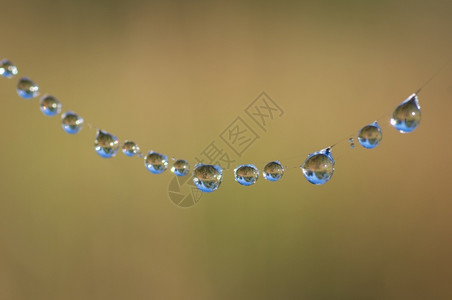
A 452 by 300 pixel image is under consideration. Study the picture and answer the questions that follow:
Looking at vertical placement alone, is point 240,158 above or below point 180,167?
above

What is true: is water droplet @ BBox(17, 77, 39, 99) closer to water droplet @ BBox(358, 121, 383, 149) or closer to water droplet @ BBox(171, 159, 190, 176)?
water droplet @ BBox(171, 159, 190, 176)

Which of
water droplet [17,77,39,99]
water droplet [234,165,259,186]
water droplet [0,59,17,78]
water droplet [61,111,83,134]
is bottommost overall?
water droplet [234,165,259,186]

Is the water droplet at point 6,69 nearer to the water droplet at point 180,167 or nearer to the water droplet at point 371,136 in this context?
the water droplet at point 180,167

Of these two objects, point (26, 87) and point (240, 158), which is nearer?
point (26, 87)

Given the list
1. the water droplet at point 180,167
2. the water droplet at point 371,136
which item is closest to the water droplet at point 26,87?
the water droplet at point 180,167

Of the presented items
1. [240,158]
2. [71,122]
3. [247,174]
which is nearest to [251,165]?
[247,174]

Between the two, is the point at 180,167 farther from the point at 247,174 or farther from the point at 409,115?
the point at 409,115

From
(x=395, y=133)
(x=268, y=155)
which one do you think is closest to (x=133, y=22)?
(x=268, y=155)

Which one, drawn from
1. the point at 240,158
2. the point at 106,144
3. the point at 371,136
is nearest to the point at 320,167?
the point at 371,136

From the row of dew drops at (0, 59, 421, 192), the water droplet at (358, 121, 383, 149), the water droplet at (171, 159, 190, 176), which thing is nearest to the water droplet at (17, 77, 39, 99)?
the row of dew drops at (0, 59, 421, 192)
